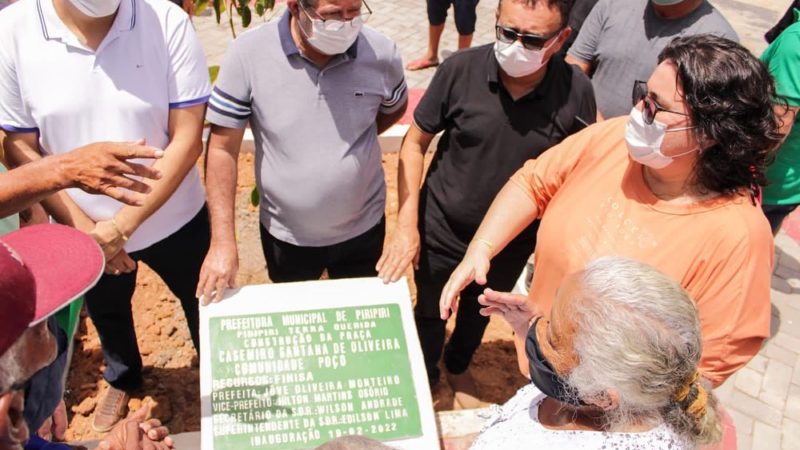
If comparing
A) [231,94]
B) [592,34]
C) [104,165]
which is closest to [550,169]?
[231,94]

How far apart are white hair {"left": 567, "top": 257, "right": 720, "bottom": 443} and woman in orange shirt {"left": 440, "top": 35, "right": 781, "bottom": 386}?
1.25ft

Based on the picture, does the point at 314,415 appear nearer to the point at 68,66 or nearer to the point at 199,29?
the point at 68,66

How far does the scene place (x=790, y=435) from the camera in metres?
3.04

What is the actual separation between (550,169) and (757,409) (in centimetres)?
222

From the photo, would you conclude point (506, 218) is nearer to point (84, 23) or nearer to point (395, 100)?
point (395, 100)

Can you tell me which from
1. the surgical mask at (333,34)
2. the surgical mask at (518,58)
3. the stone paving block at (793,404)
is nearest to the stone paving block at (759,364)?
the stone paving block at (793,404)

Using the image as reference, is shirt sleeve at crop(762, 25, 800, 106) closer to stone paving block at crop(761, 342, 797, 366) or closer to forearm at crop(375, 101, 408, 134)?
forearm at crop(375, 101, 408, 134)

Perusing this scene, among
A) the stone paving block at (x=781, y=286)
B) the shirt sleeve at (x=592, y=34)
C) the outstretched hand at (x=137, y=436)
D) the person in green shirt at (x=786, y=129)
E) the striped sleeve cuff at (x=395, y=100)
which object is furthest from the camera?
the stone paving block at (x=781, y=286)

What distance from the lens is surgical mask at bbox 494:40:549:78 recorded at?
203 cm

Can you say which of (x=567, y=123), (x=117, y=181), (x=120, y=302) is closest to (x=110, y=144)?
(x=117, y=181)

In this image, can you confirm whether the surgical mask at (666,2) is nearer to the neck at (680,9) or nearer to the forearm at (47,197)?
the neck at (680,9)

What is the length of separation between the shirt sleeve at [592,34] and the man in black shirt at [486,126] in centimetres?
78

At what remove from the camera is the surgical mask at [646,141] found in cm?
164

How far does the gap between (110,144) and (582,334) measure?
1.39 meters
